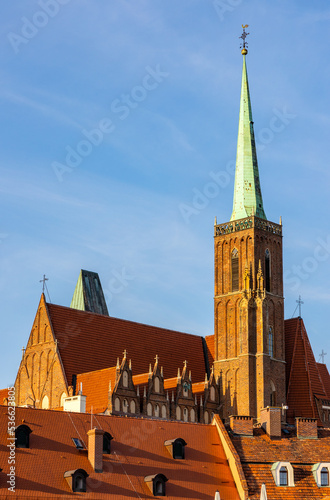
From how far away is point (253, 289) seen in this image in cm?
7869

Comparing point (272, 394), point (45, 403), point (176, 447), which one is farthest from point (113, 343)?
point (176, 447)

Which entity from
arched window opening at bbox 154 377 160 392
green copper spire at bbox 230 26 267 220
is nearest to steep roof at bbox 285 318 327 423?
green copper spire at bbox 230 26 267 220

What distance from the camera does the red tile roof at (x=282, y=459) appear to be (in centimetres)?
4222

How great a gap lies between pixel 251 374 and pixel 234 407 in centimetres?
300

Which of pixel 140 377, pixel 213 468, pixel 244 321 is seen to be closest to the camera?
pixel 213 468

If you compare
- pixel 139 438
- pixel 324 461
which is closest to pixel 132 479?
pixel 139 438

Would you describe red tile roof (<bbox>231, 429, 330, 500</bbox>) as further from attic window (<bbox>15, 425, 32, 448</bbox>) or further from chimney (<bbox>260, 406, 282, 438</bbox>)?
attic window (<bbox>15, 425, 32, 448</bbox>)

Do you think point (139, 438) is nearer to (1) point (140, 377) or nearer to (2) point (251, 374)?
(1) point (140, 377)

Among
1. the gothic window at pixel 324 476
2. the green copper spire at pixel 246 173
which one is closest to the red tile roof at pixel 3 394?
the green copper spire at pixel 246 173

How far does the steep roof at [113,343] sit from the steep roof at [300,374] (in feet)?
25.6

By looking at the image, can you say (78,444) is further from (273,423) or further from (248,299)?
(248,299)

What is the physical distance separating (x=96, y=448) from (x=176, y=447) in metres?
4.61

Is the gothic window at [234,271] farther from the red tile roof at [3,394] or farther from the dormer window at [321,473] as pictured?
the dormer window at [321,473]

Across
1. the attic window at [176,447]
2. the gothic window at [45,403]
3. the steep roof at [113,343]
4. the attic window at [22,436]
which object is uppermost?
the steep roof at [113,343]
